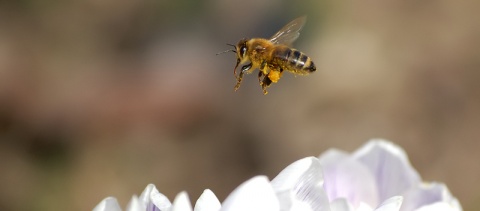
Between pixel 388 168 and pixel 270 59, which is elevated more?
pixel 270 59

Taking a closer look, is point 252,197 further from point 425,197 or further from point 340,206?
point 425,197

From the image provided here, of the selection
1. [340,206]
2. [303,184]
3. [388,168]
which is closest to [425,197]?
[388,168]

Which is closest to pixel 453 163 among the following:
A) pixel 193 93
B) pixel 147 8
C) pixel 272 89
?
pixel 272 89

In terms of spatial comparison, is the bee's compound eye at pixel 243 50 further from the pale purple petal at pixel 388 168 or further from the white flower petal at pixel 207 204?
the white flower petal at pixel 207 204

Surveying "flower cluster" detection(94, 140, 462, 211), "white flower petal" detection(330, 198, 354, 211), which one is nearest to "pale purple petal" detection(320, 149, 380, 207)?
"flower cluster" detection(94, 140, 462, 211)

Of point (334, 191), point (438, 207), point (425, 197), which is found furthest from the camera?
point (334, 191)

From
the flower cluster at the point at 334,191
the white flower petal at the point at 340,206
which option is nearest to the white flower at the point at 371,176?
Answer: the flower cluster at the point at 334,191

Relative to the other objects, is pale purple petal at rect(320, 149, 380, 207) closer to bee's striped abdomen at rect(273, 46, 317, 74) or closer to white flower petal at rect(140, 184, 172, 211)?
bee's striped abdomen at rect(273, 46, 317, 74)

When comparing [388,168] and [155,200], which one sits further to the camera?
[388,168]
